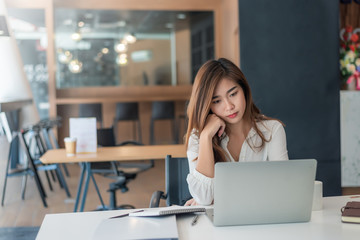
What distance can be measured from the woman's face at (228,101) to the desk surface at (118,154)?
1.50 meters

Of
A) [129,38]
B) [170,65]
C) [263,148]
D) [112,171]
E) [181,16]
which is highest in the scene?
[181,16]

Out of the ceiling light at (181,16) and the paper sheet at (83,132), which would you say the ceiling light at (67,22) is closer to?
the ceiling light at (181,16)

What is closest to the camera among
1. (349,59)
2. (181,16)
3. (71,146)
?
(71,146)

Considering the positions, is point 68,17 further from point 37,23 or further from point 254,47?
point 254,47

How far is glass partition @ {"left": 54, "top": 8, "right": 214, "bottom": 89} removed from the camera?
7.98 metres

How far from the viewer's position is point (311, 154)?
4098mm

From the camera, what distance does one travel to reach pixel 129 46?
27.6ft

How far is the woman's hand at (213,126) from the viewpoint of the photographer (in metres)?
1.88

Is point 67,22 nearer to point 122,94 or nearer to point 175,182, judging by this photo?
point 122,94

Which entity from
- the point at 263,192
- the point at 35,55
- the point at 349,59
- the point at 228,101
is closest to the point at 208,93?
the point at 228,101

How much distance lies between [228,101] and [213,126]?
123 millimetres

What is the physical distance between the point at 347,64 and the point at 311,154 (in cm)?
91

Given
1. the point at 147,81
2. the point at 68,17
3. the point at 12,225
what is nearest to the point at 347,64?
the point at 12,225

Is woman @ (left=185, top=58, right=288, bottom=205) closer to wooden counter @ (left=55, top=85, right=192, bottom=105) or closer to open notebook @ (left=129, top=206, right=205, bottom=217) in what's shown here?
open notebook @ (left=129, top=206, right=205, bottom=217)
